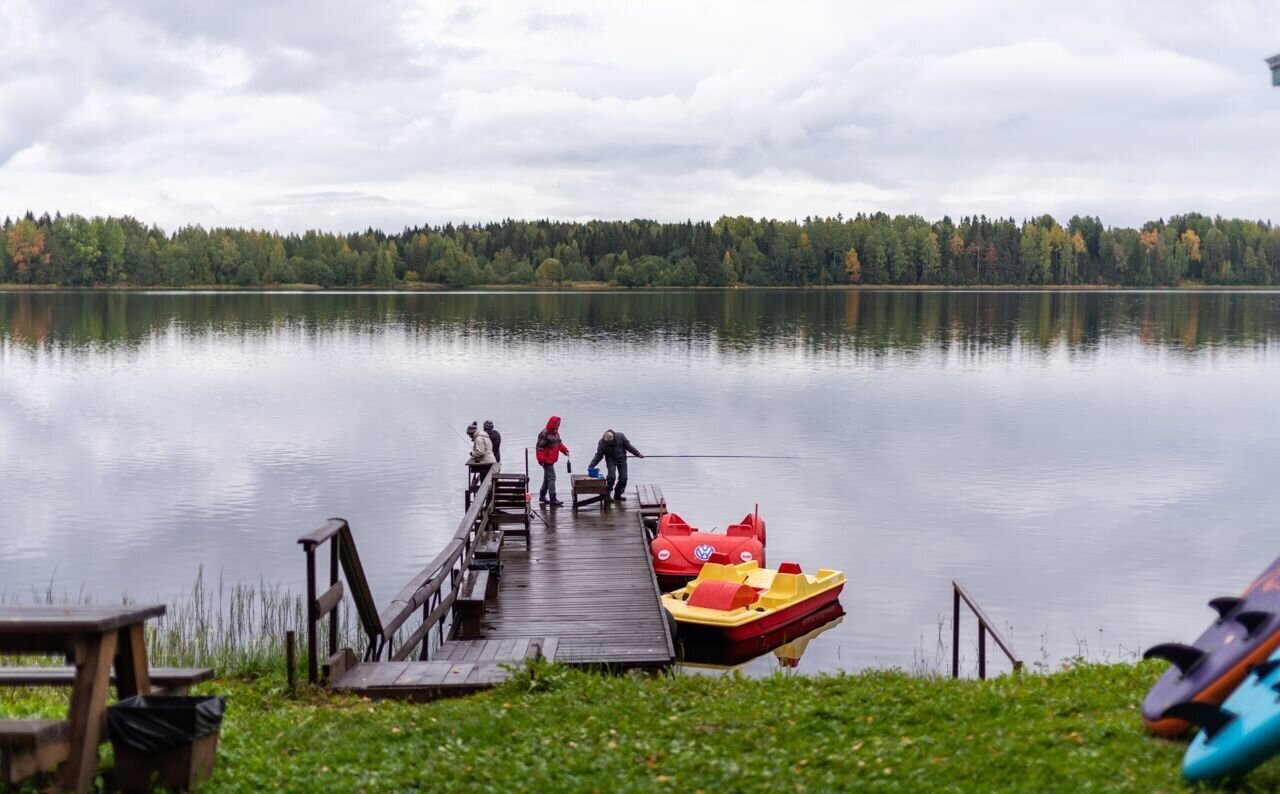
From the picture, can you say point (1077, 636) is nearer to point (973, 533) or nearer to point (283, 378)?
point (973, 533)

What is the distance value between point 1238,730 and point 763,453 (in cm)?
3016

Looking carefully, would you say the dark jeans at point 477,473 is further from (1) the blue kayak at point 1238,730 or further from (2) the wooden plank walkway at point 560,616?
(1) the blue kayak at point 1238,730

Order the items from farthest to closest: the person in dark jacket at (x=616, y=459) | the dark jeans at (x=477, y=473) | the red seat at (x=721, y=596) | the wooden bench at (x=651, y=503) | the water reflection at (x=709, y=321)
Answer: the water reflection at (x=709, y=321)
the person in dark jacket at (x=616, y=459)
the wooden bench at (x=651, y=503)
the dark jeans at (x=477, y=473)
the red seat at (x=721, y=596)

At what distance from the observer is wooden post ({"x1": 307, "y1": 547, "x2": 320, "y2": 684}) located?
9867 millimetres

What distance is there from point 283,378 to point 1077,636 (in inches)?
1755

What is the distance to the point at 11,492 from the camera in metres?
29.9

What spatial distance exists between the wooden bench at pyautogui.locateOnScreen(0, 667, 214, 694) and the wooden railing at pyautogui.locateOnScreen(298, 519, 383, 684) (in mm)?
1817

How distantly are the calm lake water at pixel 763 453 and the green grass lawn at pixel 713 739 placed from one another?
26.0 feet

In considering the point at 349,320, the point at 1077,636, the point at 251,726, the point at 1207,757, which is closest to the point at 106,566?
the point at 251,726

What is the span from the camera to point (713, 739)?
8.31 meters

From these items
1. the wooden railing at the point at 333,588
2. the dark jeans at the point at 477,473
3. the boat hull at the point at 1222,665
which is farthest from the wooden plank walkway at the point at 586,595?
the boat hull at the point at 1222,665

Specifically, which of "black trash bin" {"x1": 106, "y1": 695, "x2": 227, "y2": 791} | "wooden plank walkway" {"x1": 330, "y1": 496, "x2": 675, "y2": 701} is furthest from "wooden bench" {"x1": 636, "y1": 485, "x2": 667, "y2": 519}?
"black trash bin" {"x1": 106, "y1": 695, "x2": 227, "y2": 791}

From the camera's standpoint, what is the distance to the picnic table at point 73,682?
6324mm

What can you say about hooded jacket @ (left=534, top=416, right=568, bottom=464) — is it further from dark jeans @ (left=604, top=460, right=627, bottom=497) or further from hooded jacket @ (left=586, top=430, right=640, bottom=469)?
dark jeans @ (left=604, top=460, right=627, bottom=497)
